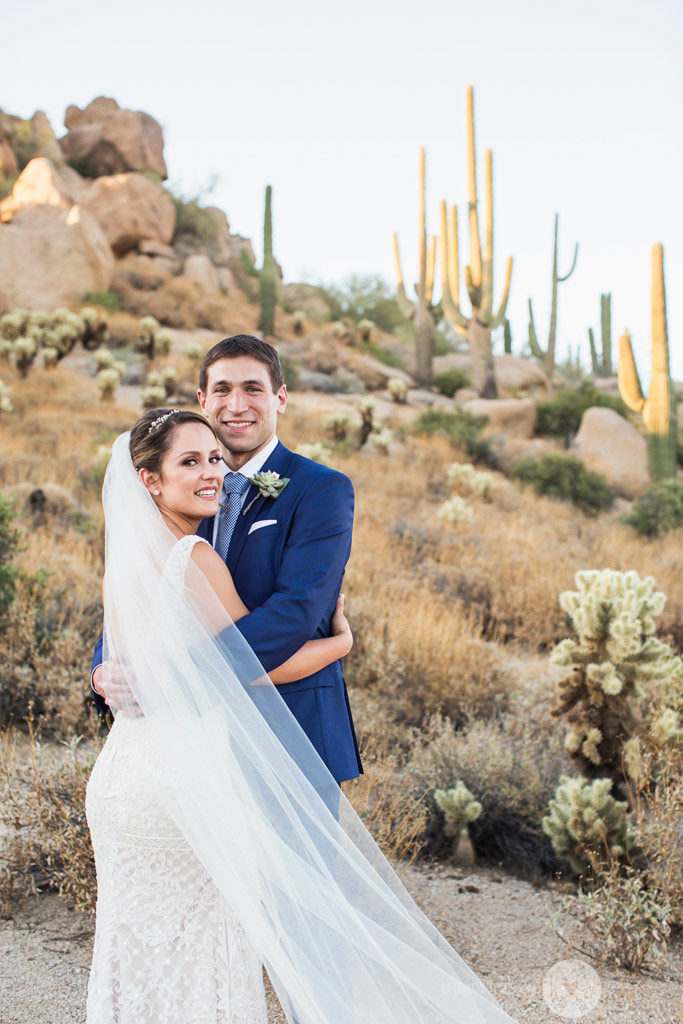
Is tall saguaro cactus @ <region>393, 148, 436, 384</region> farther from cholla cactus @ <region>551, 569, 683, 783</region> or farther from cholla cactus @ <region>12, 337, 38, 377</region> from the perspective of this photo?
cholla cactus @ <region>551, 569, 683, 783</region>

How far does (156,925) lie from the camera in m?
2.14

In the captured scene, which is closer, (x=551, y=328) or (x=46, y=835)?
(x=46, y=835)

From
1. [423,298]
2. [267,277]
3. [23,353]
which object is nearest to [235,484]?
[23,353]

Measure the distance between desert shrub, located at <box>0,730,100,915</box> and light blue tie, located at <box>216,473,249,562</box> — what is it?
194 centimetres

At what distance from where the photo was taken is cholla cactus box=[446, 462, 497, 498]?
14016 millimetres

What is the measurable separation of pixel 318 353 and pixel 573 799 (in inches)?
864

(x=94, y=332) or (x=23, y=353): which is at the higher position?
(x=94, y=332)

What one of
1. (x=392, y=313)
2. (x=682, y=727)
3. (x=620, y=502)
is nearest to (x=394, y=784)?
(x=682, y=727)

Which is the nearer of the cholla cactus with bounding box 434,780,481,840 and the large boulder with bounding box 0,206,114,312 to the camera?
the cholla cactus with bounding box 434,780,481,840

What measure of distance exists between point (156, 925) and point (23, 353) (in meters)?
16.6

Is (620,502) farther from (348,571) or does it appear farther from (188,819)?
(188,819)

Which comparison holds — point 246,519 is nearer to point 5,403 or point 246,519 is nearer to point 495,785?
point 495,785

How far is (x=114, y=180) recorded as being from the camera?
29.0 m

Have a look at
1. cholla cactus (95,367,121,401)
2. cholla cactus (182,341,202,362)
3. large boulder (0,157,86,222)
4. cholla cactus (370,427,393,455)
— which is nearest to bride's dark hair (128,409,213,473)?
cholla cactus (370,427,393,455)
